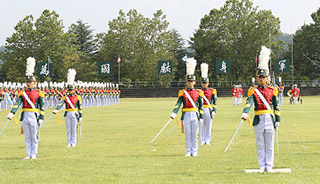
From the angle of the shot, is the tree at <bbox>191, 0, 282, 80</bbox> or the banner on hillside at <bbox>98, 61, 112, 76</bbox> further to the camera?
the tree at <bbox>191, 0, 282, 80</bbox>

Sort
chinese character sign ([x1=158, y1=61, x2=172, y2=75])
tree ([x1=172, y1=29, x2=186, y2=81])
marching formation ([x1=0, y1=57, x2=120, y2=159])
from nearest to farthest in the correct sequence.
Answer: marching formation ([x1=0, y1=57, x2=120, y2=159]), chinese character sign ([x1=158, y1=61, x2=172, y2=75]), tree ([x1=172, y1=29, x2=186, y2=81])

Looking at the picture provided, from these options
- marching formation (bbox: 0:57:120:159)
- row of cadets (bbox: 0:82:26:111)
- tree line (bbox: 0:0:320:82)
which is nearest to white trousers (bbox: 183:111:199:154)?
marching formation (bbox: 0:57:120:159)

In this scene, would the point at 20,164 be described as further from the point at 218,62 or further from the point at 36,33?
the point at 36,33

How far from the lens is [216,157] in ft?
41.6

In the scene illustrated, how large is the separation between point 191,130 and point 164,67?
63596mm

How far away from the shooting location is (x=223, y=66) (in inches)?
3071

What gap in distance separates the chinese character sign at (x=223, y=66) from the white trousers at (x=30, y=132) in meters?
65.7

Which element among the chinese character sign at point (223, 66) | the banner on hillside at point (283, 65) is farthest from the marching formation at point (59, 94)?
the banner on hillside at point (283, 65)

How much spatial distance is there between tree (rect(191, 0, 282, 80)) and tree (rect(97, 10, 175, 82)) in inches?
315

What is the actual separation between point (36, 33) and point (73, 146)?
77.4m

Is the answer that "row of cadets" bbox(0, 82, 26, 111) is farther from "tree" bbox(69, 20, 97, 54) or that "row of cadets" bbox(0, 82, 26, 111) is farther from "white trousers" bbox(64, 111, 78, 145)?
"tree" bbox(69, 20, 97, 54)

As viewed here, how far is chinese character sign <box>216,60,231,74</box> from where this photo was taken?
77644mm

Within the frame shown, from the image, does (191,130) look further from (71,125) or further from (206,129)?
(71,125)

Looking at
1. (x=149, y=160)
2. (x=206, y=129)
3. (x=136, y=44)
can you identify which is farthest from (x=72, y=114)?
(x=136, y=44)
